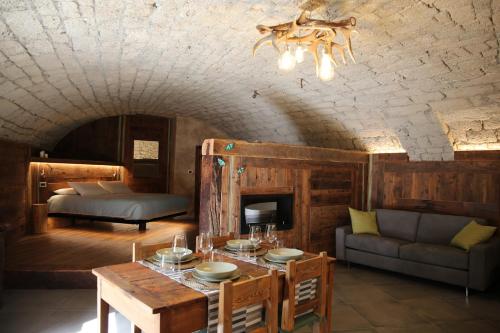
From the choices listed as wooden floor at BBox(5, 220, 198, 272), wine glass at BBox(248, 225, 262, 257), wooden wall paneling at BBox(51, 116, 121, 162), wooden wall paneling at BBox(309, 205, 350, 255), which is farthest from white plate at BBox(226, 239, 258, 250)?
wooden wall paneling at BBox(51, 116, 121, 162)

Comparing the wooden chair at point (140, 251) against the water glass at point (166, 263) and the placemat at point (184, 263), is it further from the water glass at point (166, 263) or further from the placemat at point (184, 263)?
the water glass at point (166, 263)

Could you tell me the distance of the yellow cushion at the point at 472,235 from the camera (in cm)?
422

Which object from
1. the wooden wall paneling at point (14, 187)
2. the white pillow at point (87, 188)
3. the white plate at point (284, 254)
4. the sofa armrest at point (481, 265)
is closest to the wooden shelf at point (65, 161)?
the wooden wall paneling at point (14, 187)

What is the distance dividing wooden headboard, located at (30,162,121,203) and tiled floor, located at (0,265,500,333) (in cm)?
312

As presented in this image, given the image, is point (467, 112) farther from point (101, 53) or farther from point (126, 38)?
point (101, 53)

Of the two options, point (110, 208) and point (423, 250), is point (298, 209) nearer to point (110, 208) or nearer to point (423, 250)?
point (423, 250)

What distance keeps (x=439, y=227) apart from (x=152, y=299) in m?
4.44

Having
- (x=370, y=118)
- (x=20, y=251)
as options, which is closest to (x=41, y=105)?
(x=20, y=251)

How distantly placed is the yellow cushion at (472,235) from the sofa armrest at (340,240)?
4.55 feet

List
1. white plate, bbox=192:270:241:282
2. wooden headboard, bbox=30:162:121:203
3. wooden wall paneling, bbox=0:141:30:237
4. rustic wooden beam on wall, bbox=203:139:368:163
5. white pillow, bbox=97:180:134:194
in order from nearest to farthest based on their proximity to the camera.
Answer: white plate, bbox=192:270:241:282, rustic wooden beam on wall, bbox=203:139:368:163, wooden wall paneling, bbox=0:141:30:237, wooden headboard, bbox=30:162:121:203, white pillow, bbox=97:180:134:194

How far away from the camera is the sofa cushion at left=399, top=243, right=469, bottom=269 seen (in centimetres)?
415

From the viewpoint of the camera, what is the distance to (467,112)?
14.0ft

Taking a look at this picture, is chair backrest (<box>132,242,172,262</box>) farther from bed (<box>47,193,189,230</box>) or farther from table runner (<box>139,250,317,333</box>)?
bed (<box>47,193,189,230</box>)

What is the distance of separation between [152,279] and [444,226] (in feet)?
14.1
